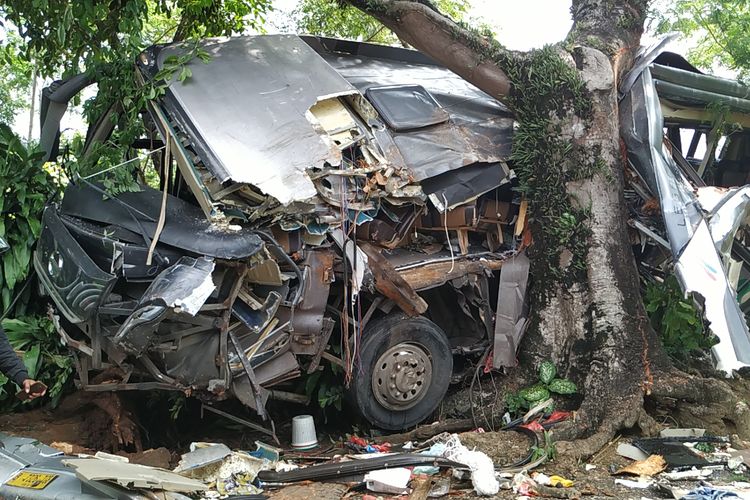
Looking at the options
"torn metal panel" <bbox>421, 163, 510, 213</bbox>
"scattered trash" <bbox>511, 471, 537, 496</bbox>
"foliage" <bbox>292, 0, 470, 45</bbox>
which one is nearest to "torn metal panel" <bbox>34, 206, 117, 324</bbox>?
"torn metal panel" <bbox>421, 163, 510, 213</bbox>

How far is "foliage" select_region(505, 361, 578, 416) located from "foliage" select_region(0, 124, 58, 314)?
13.5 feet

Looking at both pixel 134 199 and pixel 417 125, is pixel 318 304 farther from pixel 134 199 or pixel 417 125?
pixel 417 125

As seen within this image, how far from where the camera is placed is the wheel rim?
215 inches

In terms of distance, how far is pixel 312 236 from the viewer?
16.3 ft

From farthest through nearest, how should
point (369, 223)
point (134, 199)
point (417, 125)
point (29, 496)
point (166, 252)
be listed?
1. point (417, 125)
2. point (369, 223)
3. point (134, 199)
4. point (166, 252)
5. point (29, 496)

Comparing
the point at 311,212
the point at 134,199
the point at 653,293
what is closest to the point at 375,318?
the point at 311,212

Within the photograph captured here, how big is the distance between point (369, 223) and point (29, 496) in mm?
2980

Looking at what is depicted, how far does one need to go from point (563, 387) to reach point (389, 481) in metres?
2.07

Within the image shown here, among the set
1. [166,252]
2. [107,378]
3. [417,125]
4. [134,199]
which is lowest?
[107,378]

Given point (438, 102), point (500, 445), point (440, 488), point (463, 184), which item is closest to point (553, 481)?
point (500, 445)

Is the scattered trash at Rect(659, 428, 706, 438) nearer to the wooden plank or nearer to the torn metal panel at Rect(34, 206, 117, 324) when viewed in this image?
the wooden plank

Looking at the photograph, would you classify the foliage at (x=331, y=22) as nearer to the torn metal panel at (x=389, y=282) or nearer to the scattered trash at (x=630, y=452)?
the torn metal panel at (x=389, y=282)

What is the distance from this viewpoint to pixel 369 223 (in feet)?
17.7

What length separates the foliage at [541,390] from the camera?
18.3 feet
